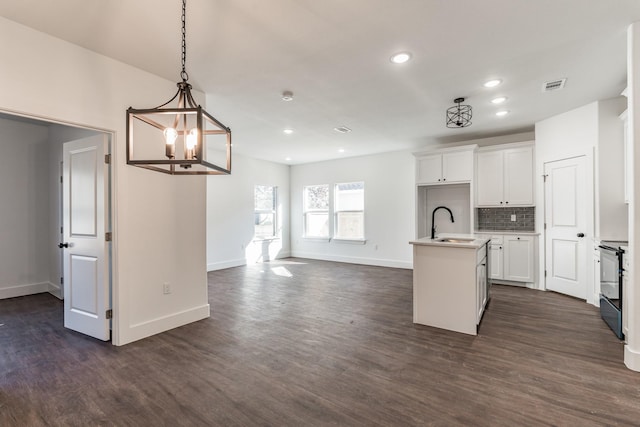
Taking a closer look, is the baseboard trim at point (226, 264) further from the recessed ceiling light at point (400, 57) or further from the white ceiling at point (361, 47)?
the recessed ceiling light at point (400, 57)

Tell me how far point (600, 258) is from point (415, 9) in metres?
3.67

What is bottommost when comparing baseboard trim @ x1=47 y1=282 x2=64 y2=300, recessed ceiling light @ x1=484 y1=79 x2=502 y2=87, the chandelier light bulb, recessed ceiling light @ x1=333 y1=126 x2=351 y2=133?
baseboard trim @ x1=47 y1=282 x2=64 y2=300

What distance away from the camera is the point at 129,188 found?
2996 millimetres

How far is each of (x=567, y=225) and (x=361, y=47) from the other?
13.9 feet

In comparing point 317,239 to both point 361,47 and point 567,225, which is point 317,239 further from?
point 361,47

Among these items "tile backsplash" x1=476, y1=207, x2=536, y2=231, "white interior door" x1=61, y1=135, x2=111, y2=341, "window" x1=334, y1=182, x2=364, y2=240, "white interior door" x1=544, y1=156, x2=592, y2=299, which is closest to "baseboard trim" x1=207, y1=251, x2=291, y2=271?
"window" x1=334, y1=182, x2=364, y2=240

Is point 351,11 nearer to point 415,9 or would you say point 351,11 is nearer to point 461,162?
point 415,9

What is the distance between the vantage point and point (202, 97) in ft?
11.8

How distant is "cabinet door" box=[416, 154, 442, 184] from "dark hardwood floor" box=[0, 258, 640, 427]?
2.86 meters

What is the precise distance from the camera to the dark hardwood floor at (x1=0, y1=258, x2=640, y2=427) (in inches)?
75.8

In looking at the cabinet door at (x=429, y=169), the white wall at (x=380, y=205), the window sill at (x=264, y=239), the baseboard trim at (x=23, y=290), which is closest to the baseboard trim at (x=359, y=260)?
the white wall at (x=380, y=205)

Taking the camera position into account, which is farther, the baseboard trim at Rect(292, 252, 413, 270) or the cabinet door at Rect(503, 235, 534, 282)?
the baseboard trim at Rect(292, 252, 413, 270)

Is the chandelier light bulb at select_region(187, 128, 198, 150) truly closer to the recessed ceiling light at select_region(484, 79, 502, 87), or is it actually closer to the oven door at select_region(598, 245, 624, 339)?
the recessed ceiling light at select_region(484, 79, 502, 87)

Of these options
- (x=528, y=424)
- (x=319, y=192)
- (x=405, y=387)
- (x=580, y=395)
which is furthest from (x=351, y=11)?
(x=319, y=192)
